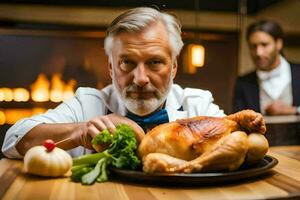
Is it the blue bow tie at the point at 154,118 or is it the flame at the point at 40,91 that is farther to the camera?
the flame at the point at 40,91

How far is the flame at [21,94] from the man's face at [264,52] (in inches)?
63.6

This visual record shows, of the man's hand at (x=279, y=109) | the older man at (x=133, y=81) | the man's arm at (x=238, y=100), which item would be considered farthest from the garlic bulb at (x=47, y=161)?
the man's hand at (x=279, y=109)

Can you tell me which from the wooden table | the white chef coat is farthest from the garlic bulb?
the white chef coat

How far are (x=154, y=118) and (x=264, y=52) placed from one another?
6.12ft

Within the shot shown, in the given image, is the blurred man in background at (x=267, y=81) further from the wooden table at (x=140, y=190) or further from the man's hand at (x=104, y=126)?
the wooden table at (x=140, y=190)

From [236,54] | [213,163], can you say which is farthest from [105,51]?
[236,54]

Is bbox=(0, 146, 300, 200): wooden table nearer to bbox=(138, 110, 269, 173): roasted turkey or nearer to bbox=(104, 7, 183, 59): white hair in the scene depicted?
bbox=(138, 110, 269, 173): roasted turkey

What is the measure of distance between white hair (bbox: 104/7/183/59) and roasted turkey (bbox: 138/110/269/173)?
0.57 m

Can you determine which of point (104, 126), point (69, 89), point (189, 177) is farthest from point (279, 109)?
point (189, 177)

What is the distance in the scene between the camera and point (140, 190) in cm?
79

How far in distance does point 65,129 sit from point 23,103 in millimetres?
1498

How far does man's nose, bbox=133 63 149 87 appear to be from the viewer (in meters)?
1.32

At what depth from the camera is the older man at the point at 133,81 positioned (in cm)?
130

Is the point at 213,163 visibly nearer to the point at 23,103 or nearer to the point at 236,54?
the point at 23,103
